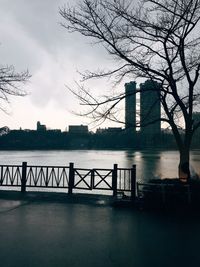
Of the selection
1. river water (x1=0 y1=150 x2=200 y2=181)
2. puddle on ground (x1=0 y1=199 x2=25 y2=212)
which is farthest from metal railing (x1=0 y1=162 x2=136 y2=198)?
river water (x1=0 y1=150 x2=200 y2=181)

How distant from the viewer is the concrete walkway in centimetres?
579

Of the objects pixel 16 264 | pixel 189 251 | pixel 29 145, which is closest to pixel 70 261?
pixel 16 264

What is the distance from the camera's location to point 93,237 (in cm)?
729

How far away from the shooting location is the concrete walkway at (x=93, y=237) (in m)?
5.79

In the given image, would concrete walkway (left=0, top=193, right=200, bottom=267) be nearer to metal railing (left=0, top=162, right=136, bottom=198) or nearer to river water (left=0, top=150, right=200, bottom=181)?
metal railing (left=0, top=162, right=136, bottom=198)

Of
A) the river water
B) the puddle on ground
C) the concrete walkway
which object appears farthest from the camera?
the river water

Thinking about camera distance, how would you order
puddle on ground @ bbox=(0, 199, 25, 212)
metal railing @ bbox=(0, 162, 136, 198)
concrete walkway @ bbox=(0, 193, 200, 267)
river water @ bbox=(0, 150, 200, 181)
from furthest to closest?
river water @ bbox=(0, 150, 200, 181)
metal railing @ bbox=(0, 162, 136, 198)
puddle on ground @ bbox=(0, 199, 25, 212)
concrete walkway @ bbox=(0, 193, 200, 267)

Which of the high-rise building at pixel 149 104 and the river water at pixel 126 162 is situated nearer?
the high-rise building at pixel 149 104

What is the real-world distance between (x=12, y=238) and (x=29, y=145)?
15936 centimetres

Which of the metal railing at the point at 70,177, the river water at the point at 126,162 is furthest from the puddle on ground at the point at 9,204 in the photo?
the river water at the point at 126,162

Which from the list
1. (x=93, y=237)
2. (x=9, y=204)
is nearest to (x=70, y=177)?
(x=9, y=204)

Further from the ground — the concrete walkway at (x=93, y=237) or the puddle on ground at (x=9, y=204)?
the puddle on ground at (x=9, y=204)

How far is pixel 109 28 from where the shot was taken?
13664 millimetres

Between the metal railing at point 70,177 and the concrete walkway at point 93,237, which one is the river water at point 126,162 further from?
the concrete walkway at point 93,237
